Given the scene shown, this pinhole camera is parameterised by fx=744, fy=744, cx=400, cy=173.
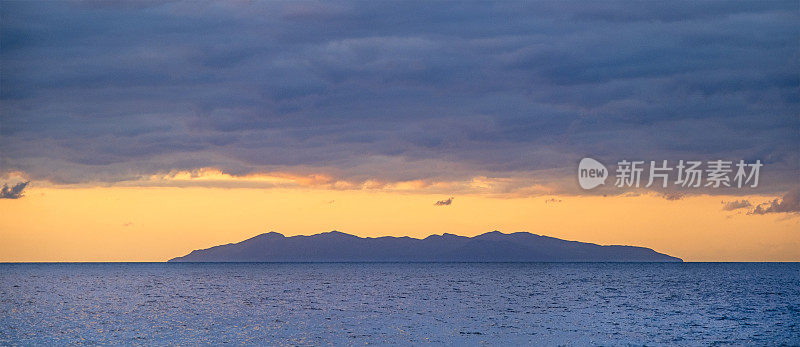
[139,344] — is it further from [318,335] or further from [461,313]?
[461,313]

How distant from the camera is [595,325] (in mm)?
63094

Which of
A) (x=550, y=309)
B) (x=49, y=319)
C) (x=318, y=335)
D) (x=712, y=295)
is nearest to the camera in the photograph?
(x=318, y=335)

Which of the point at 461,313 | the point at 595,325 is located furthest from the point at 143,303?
the point at 595,325

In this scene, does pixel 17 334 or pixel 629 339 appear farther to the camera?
pixel 17 334

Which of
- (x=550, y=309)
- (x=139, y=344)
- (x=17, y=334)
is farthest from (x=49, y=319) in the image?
(x=550, y=309)

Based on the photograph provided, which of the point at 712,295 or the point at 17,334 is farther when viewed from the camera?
the point at 712,295

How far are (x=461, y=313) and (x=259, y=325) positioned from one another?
21.0 m

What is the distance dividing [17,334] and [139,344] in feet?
44.0

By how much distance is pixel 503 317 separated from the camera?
69.9m

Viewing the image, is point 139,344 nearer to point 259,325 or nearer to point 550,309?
point 259,325

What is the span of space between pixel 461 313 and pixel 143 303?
40854 millimetres

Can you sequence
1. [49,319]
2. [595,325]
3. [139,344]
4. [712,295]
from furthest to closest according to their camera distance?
[712,295]
[49,319]
[595,325]
[139,344]

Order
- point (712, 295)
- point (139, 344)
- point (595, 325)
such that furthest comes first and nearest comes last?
point (712, 295), point (595, 325), point (139, 344)

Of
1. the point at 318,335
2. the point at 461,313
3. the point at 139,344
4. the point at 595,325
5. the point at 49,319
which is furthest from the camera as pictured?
the point at 461,313
